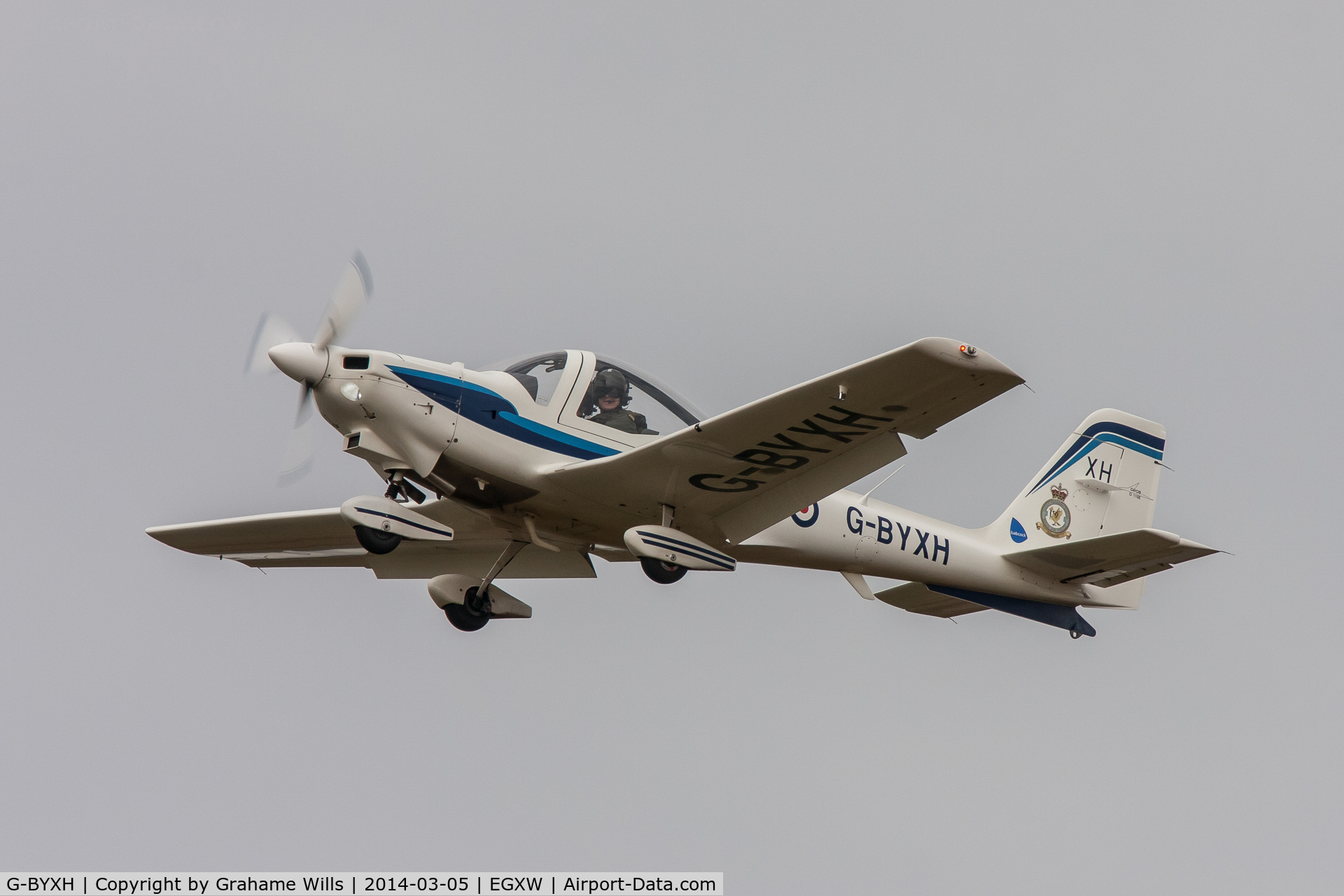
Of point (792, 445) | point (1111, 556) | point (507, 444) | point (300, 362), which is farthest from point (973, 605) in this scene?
point (300, 362)

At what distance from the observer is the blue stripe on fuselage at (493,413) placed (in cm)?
1223

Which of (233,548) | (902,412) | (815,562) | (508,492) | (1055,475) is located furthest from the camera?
(1055,475)

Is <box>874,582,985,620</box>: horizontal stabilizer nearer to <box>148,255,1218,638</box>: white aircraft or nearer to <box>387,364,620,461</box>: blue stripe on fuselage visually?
<box>148,255,1218,638</box>: white aircraft

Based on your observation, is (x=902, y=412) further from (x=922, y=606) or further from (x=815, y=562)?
(x=922, y=606)

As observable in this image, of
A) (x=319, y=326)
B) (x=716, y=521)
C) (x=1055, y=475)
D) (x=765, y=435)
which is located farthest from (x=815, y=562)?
(x=319, y=326)

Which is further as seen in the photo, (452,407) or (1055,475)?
(1055,475)

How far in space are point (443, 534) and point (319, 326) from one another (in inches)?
80.8

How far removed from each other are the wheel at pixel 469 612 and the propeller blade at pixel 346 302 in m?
3.21

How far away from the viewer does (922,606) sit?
52.7ft

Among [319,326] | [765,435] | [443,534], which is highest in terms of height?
[319,326]

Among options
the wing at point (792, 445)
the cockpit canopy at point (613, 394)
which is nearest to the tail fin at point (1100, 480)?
the wing at point (792, 445)

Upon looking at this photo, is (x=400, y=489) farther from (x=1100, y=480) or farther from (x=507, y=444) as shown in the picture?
(x=1100, y=480)

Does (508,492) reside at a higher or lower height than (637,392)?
lower

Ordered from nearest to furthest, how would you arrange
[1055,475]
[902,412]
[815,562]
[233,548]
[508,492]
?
1. [902,412]
2. [508,492]
3. [815,562]
4. [233,548]
5. [1055,475]
